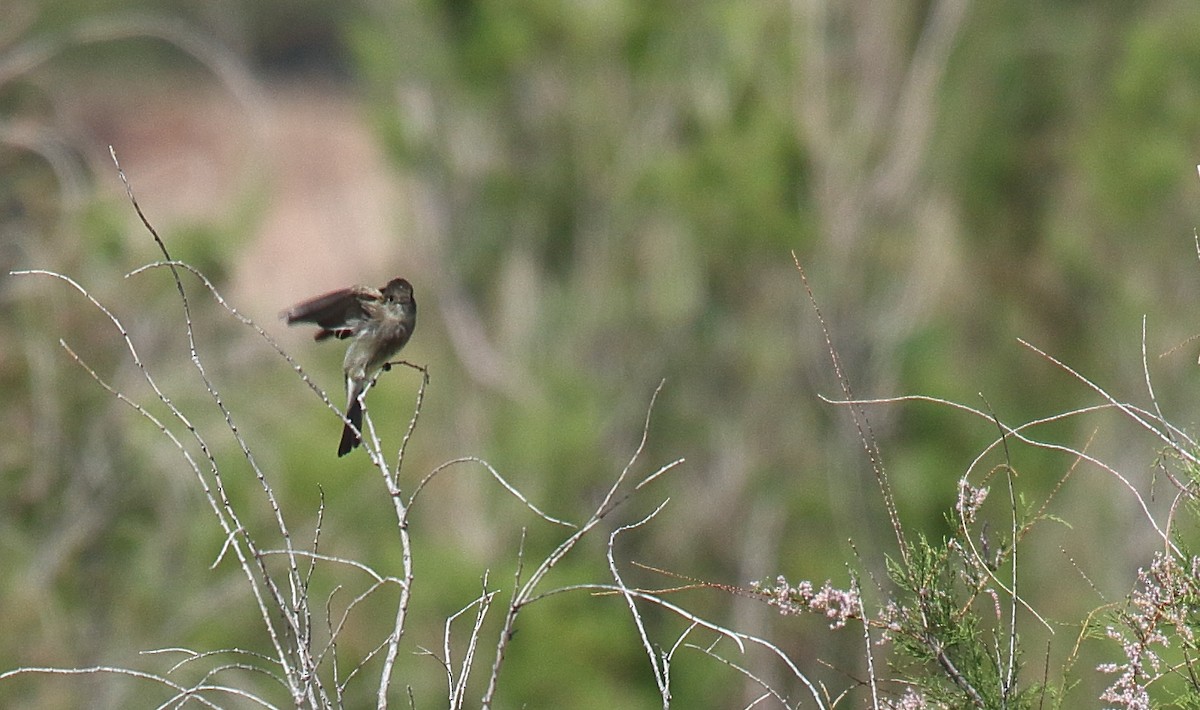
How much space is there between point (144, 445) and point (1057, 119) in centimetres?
1170

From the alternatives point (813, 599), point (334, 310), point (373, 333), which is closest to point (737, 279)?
point (373, 333)

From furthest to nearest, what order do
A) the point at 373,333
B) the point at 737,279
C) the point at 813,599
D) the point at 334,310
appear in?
the point at 737,279 < the point at 373,333 < the point at 334,310 < the point at 813,599

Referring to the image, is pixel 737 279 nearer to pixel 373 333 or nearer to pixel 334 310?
pixel 373 333

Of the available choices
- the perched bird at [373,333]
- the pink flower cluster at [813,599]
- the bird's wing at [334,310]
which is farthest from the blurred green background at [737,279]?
the pink flower cluster at [813,599]

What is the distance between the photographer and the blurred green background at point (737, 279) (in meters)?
15.6

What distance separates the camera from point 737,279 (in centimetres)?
1780

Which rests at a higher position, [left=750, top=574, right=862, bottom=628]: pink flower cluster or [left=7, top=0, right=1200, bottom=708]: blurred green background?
[left=750, top=574, right=862, bottom=628]: pink flower cluster

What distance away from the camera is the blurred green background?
15594 millimetres

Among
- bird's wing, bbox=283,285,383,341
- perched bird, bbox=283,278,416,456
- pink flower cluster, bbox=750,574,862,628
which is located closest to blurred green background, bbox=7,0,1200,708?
perched bird, bbox=283,278,416,456

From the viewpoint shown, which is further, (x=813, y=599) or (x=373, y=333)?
(x=373, y=333)

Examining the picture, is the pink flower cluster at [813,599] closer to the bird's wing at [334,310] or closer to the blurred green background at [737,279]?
the bird's wing at [334,310]

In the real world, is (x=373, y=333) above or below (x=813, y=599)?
below

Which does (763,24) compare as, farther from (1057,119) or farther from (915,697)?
(915,697)

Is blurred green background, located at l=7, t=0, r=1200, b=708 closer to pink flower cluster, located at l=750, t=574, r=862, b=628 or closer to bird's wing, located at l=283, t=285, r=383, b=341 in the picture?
bird's wing, located at l=283, t=285, r=383, b=341
